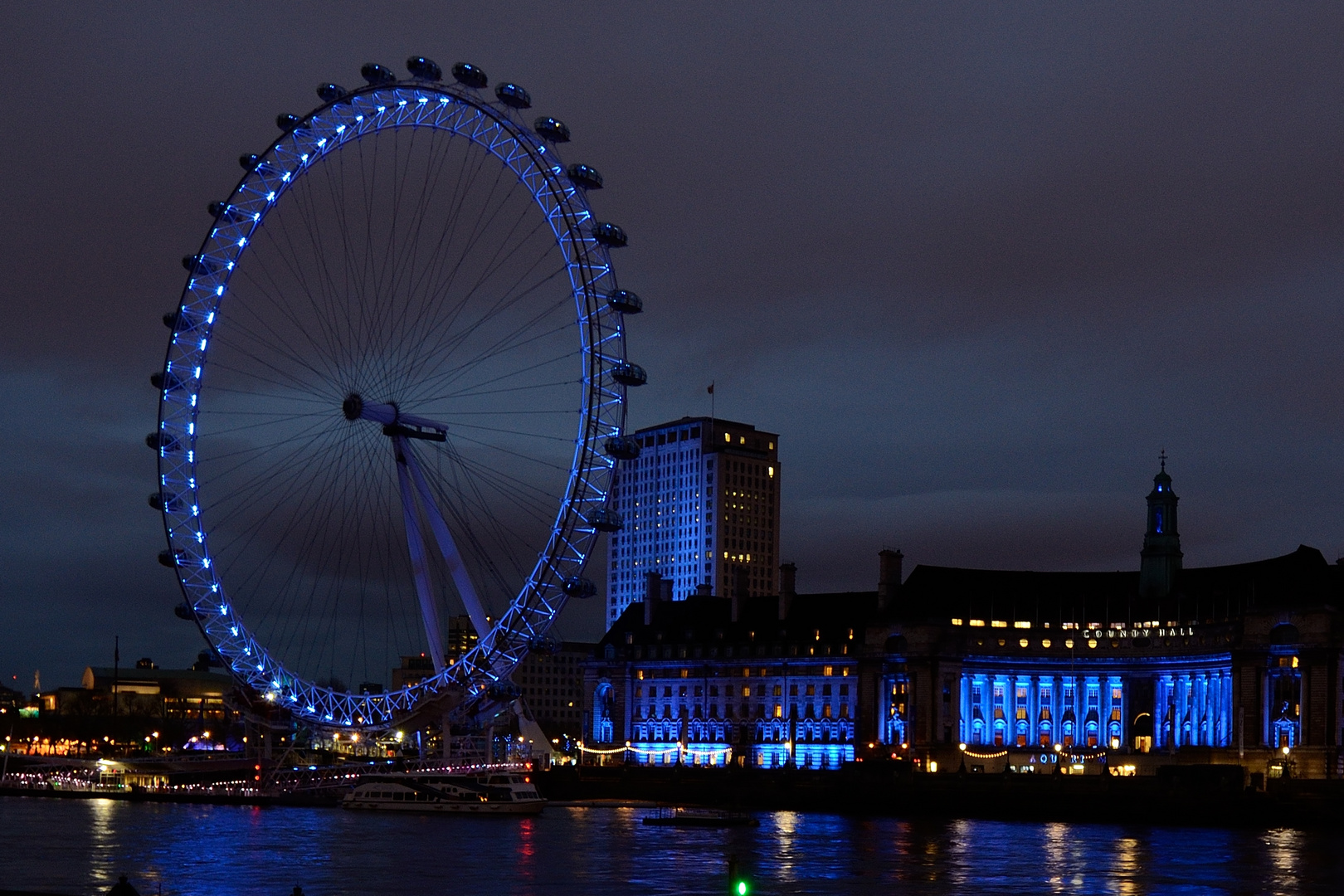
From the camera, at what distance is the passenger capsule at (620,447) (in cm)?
10338

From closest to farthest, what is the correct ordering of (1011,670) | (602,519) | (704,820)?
(602,519), (704,820), (1011,670)

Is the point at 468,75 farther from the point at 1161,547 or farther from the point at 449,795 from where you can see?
the point at 1161,547

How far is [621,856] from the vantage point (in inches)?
3760

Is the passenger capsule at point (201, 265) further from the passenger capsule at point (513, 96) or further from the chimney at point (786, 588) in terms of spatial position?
the chimney at point (786, 588)

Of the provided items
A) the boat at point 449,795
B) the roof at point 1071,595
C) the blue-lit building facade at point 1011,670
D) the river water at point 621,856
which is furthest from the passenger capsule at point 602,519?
the roof at point 1071,595

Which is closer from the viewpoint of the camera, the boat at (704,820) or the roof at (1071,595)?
the boat at (704,820)

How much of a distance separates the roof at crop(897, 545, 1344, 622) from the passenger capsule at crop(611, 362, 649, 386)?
3163 inches

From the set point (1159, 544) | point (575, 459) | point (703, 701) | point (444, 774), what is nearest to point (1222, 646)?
point (1159, 544)

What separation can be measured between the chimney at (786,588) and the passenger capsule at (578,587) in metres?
86.7

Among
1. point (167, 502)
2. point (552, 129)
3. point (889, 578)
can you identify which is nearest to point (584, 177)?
point (552, 129)

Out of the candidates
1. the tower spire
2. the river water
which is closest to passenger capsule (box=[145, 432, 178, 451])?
the river water

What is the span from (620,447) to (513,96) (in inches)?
776

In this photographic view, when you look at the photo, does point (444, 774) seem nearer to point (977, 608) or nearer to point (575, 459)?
point (575, 459)

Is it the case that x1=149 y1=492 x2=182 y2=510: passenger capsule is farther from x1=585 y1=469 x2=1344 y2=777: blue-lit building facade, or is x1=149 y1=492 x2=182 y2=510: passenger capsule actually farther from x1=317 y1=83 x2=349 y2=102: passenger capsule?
x1=585 y1=469 x2=1344 y2=777: blue-lit building facade
